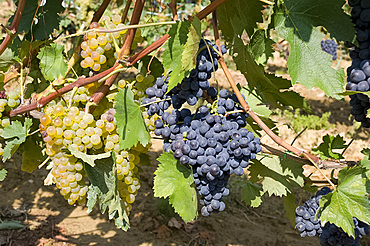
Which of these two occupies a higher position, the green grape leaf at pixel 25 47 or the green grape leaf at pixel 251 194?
the green grape leaf at pixel 25 47

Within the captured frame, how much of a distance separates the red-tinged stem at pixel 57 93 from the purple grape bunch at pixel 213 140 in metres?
0.27

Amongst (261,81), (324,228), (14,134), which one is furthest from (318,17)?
(14,134)

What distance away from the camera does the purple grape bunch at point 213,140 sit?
3.80 feet

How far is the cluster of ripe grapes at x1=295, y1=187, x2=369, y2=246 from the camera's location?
1582 mm

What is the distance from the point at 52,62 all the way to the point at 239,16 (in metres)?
0.78

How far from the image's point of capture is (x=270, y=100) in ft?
4.73

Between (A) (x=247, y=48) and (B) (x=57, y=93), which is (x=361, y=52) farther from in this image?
(B) (x=57, y=93)

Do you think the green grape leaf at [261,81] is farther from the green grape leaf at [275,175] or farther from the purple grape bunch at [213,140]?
the green grape leaf at [275,175]

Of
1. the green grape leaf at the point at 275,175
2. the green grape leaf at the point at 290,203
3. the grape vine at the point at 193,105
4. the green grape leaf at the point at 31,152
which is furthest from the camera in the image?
the green grape leaf at the point at 31,152

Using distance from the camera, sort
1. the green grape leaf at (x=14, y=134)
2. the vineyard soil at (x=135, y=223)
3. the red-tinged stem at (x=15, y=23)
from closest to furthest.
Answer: the red-tinged stem at (x=15, y=23), the green grape leaf at (x=14, y=134), the vineyard soil at (x=135, y=223)

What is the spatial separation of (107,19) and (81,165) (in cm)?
55

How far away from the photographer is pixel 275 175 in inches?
60.7

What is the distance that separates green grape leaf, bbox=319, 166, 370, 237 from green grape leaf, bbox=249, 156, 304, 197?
0.27 metres

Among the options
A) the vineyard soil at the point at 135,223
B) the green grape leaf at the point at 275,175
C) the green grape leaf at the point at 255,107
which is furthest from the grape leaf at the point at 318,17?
the vineyard soil at the point at 135,223
